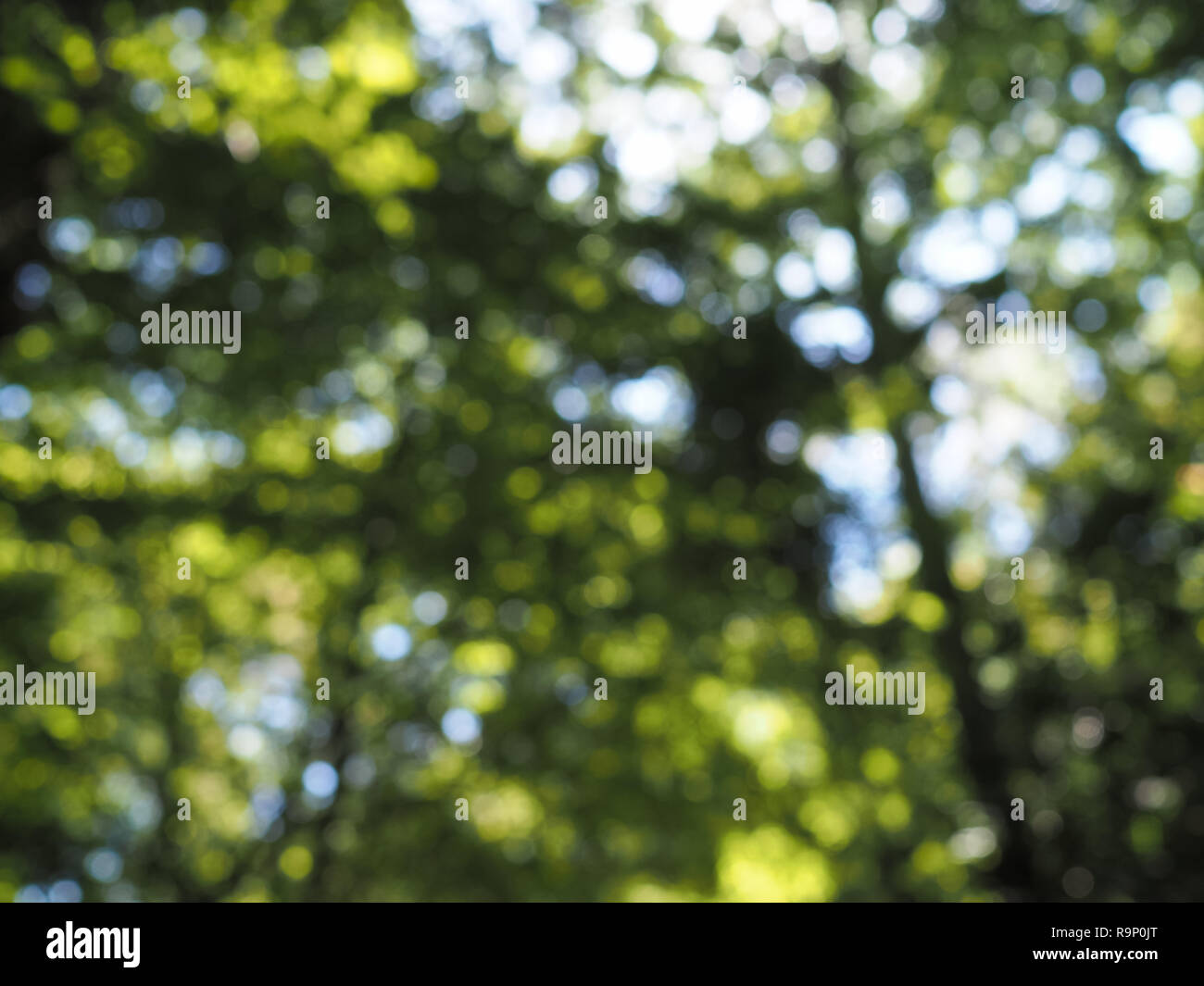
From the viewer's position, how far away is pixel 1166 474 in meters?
6.05

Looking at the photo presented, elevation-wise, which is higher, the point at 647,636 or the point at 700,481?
the point at 700,481

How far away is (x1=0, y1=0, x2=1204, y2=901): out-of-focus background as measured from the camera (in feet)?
16.4

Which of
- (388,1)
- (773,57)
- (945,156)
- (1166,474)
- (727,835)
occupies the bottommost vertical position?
(727,835)

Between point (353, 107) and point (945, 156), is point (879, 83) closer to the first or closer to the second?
point (945, 156)

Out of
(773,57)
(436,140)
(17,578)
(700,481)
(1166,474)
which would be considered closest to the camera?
(17,578)

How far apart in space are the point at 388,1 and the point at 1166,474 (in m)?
5.17

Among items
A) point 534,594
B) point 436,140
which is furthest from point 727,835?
point 436,140

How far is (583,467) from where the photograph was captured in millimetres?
5484

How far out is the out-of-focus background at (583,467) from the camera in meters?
5.00
